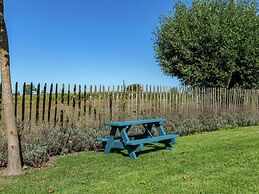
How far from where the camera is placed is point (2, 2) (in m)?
7.14

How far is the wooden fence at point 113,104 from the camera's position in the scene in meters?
9.66

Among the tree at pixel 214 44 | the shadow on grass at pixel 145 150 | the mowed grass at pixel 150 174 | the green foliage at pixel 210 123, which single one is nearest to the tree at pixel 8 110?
the mowed grass at pixel 150 174

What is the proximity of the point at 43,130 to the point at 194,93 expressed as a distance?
9.43 metres

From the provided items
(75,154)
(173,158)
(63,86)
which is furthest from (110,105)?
(173,158)

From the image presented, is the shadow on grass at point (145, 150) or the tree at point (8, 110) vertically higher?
the tree at point (8, 110)

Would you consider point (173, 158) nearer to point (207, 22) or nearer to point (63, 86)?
point (63, 86)

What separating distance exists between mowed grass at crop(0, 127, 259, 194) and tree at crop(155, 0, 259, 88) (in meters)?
13.1

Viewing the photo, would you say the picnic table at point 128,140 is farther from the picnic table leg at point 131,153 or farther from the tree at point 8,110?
the tree at point 8,110

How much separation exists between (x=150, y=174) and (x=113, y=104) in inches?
229

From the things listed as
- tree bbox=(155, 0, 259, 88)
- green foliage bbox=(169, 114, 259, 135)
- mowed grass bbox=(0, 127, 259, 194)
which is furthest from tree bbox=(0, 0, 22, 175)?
tree bbox=(155, 0, 259, 88)

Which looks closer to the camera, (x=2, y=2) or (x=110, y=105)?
(x=2, y=2)

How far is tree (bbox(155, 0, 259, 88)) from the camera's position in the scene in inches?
832

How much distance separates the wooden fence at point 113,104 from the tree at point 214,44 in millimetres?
3231

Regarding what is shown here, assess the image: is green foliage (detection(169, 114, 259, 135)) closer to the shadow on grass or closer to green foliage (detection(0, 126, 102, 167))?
the shadow on grass
